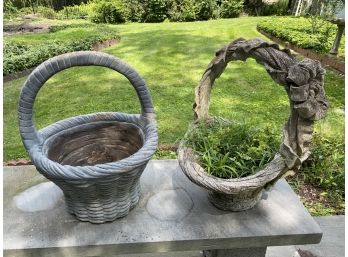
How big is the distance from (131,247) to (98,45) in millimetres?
6836

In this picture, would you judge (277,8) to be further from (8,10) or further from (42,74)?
Answer: (42,74)

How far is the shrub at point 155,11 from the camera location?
1307cm

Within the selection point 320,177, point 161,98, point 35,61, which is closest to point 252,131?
point 320,177

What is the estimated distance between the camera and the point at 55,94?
5.21m

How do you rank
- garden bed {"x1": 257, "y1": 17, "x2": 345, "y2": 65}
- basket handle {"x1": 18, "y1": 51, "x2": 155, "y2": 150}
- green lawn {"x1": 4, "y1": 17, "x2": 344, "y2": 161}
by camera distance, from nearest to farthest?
basket handle {"x1": 18, "y1": 51, "x2": 155, "y2": 150}, green lawn {"x1": 4, "y1": 17, "x2": 344, "y2": 161}, garden bed {"x1": 257, "y1": 17, "x2": 345, "y2": 65}

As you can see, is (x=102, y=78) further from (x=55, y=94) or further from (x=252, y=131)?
(x=252, y=131)

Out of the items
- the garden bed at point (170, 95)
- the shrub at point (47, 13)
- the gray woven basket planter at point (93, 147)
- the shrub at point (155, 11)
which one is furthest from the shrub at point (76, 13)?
the gray woven basket planter at point (93, 147)

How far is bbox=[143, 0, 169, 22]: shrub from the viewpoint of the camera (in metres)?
13.1

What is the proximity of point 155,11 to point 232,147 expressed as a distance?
1203 cm

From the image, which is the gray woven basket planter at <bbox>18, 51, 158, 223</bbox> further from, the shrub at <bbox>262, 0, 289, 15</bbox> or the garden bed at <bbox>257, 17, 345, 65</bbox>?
the shrub at <bbox>262, 0, 289, 15</bbox>

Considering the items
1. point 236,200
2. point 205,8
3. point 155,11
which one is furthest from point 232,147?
point 205,8

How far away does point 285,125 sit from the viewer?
178 cm

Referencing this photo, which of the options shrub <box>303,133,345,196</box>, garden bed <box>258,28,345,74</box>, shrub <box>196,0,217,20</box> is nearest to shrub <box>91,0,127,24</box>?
shrub <box>196,0,217,20</box>

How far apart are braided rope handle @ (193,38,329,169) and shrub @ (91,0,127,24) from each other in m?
12.1
